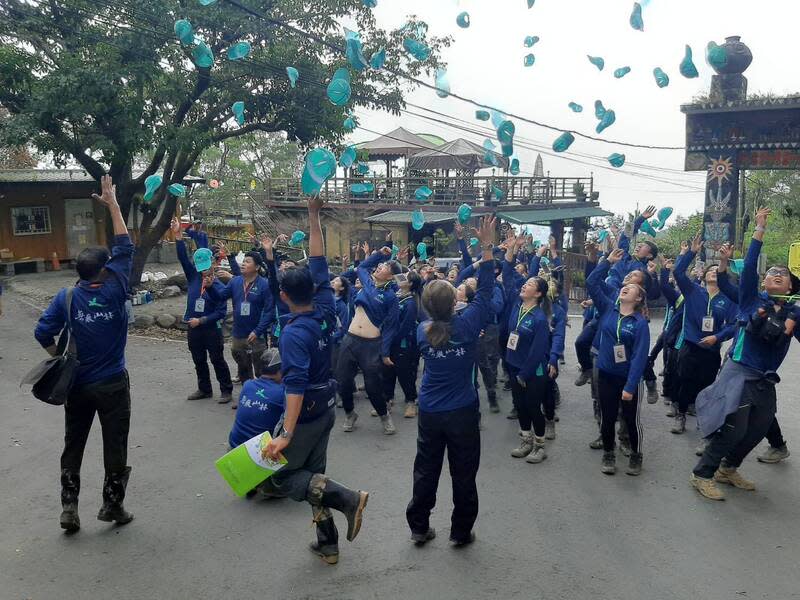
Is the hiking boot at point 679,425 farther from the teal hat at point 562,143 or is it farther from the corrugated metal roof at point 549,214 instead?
the corrugated metal roof at point 549,214

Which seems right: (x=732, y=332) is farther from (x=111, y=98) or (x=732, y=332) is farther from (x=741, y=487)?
(x=111, y=98)

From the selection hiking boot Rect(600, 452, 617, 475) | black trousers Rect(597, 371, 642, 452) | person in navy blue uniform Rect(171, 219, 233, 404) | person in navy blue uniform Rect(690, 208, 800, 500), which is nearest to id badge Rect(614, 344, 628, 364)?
black trousers Rect(597, 371, 642, 452)

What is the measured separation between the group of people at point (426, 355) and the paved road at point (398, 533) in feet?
0.70

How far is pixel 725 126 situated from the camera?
48.9ft

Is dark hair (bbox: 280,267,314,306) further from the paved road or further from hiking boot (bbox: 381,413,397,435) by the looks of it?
hiking boot (bbox: 381,413,397,435)

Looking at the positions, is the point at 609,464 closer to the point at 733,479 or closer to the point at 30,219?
the point at 733,479

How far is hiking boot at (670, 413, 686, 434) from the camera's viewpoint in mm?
6766

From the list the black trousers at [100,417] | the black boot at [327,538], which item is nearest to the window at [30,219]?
the black trousers at [100,417]

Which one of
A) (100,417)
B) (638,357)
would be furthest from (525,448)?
(100,417)

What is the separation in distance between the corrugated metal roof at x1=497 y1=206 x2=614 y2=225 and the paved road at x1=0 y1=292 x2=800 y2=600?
1560 centimetres

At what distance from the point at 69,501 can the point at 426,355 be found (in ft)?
8.24

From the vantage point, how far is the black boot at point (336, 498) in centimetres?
390

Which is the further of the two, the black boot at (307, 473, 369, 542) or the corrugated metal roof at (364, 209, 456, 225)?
the corrugated metal roof at (364, 209, 456, 225)

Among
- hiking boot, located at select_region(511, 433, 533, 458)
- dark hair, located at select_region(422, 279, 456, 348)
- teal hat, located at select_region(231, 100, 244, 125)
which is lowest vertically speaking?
hiking boot, located at select_region(511, 433, 533, 458)
